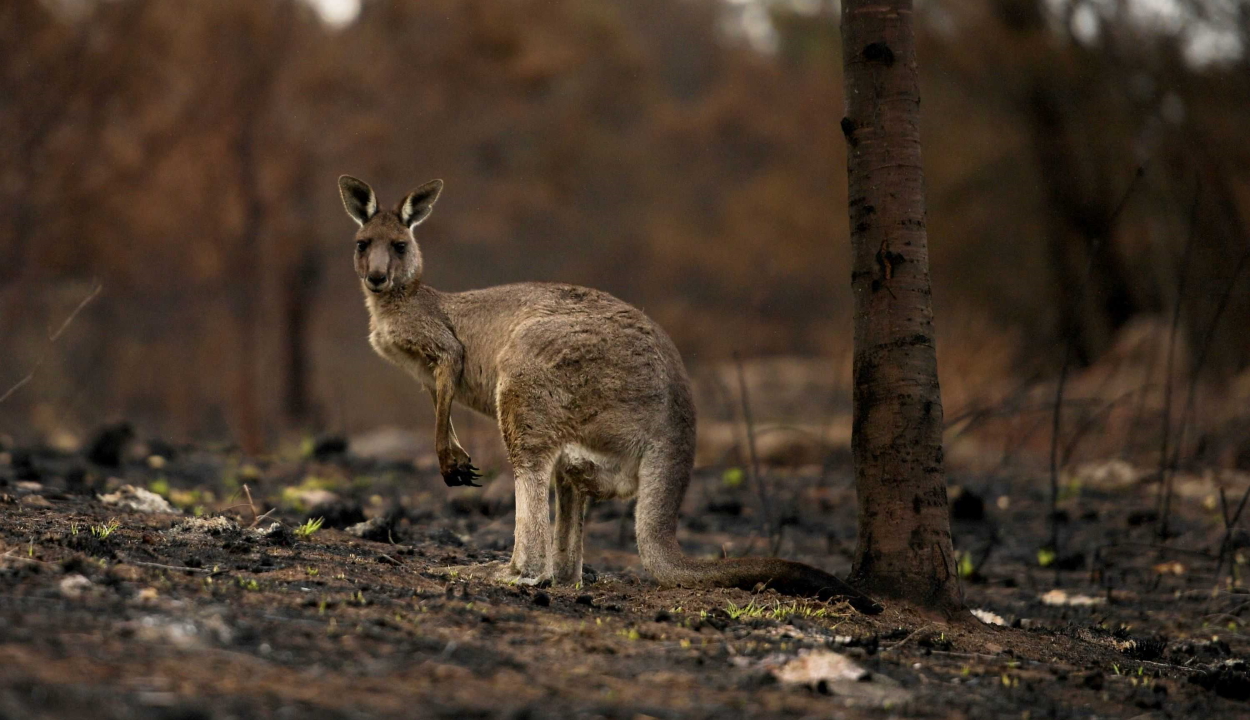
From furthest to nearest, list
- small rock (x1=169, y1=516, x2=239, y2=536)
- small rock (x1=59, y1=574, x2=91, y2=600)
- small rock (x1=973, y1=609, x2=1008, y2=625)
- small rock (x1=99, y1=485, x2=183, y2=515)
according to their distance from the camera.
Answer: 1. small rock (x1=99, y1=485, x2=183, y2=515)
2. small rock (x1=973, y1=609, x2=1008, y2=625)
3. small rock (x1=169, y1=516, x2=239, y2=536)
4. small rock (x1=59, y1=574, x2=91, y2=600)

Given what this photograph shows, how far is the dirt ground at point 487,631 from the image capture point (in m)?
3.22

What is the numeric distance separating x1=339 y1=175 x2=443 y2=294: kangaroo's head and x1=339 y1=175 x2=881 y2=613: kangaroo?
0.36 m

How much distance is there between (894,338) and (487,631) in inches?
85.1

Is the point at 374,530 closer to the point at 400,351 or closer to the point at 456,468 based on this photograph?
the point at 456,468

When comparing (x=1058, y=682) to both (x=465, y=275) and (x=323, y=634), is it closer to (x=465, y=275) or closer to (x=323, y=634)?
(x=323, y=634)

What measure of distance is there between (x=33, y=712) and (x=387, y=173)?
17.4 m

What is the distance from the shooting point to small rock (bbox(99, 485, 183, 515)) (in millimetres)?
6594

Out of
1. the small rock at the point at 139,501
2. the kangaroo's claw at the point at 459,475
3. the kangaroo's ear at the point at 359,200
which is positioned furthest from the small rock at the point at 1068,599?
the small rock at the point at 139,501

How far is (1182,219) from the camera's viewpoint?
1328 cm

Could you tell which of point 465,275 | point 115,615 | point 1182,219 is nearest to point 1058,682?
point 115,615

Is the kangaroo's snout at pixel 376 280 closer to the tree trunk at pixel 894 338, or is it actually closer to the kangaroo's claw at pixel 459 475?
the kangaroo's claw at pixel 459 475

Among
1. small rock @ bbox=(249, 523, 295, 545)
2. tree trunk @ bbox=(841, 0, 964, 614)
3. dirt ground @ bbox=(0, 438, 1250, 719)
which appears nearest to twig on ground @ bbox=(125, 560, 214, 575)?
dirt ground @ bbox=(0, 438, 1250, 719)

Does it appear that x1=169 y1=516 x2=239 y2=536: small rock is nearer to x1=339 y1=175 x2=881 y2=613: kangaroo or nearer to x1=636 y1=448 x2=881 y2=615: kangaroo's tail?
x1=339 y1=175 x2=881 y2=613: kangaroo

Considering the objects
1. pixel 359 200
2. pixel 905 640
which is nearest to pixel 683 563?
pixel 905 640
